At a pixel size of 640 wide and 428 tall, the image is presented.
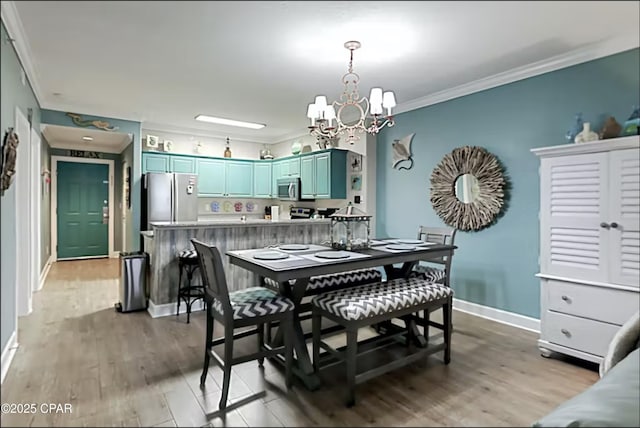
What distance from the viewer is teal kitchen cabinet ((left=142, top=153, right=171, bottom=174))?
5.73 m

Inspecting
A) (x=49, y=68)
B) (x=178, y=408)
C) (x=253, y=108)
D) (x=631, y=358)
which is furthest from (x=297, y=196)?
(x=631, y=358)

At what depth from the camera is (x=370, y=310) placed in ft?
7.34

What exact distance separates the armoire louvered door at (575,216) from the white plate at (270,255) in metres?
2.12

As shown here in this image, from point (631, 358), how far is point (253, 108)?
4473 millimetres

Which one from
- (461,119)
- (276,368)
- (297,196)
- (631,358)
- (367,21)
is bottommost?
(276,368)

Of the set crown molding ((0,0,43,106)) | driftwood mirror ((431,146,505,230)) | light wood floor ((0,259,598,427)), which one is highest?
crown molding ((0,0,43,106))

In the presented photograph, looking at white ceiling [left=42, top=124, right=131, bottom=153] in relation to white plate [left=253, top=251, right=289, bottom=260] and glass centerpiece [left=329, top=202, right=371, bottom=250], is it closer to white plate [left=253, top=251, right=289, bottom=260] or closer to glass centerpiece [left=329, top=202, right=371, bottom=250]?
white plate [left=253, top=251, right=289, bottom=260]

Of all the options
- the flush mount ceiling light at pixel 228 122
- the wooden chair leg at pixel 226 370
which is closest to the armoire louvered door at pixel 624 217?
the wooden chair leg at pixel 226 370

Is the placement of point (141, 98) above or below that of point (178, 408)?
above

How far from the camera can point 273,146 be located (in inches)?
291

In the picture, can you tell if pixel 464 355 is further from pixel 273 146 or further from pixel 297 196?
pixel 273 146

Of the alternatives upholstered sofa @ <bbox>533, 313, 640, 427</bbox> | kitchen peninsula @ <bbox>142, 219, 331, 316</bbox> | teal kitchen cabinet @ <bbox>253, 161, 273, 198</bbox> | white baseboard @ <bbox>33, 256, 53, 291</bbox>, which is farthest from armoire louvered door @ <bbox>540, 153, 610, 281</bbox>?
white baseboard @ <bbox>33, 256, 53, 291</bbox>

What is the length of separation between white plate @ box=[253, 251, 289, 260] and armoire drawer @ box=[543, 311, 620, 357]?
7.06ft

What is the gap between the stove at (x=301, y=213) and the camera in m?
6.19
